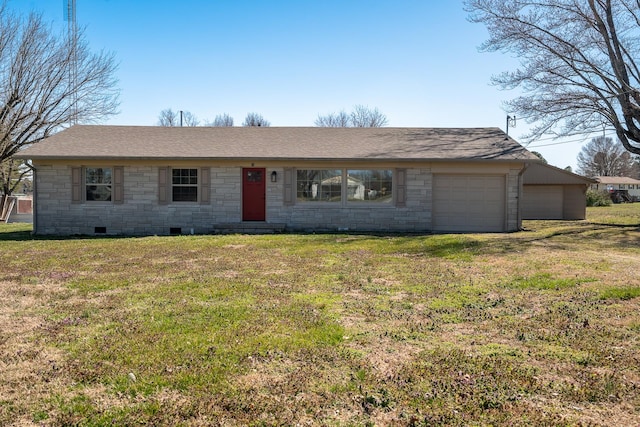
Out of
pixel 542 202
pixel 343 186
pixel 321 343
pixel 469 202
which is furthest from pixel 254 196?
pixel 542 202

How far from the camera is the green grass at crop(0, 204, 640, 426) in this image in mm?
3252

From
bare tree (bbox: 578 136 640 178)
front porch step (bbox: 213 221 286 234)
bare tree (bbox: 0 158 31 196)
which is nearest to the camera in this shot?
front porch step (bbox: 213 221 286 234)

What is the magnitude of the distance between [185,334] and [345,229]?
444 inches

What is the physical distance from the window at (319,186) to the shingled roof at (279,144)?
26.5 inches

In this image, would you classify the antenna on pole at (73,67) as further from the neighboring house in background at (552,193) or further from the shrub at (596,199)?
the shrub at (596,199)

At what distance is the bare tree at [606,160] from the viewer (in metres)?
76.5

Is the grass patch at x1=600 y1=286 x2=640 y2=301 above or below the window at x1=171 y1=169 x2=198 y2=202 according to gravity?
below

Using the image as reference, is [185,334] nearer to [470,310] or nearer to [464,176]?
[470,310]

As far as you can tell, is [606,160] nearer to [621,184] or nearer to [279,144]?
[621,184]

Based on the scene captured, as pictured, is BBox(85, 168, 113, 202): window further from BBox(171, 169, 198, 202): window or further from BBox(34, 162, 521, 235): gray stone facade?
BBox(171, 169, 198, 202): window

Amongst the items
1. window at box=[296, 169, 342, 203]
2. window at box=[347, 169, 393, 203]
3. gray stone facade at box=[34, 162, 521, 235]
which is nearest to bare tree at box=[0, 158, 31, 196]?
gray stone facade at box=[34, 162, 521, 235]

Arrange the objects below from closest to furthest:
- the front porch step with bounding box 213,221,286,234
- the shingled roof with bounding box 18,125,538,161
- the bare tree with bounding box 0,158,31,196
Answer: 1. the shingled roof with bounding box 18,125,538,161
2. the front porch step with bounding box 213,221,286,234
3. the bare tree with bounding box 0,158,31,196

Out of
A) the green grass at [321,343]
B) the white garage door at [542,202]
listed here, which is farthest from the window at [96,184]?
the white garage door at [542,202]

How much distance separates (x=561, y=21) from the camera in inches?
756
